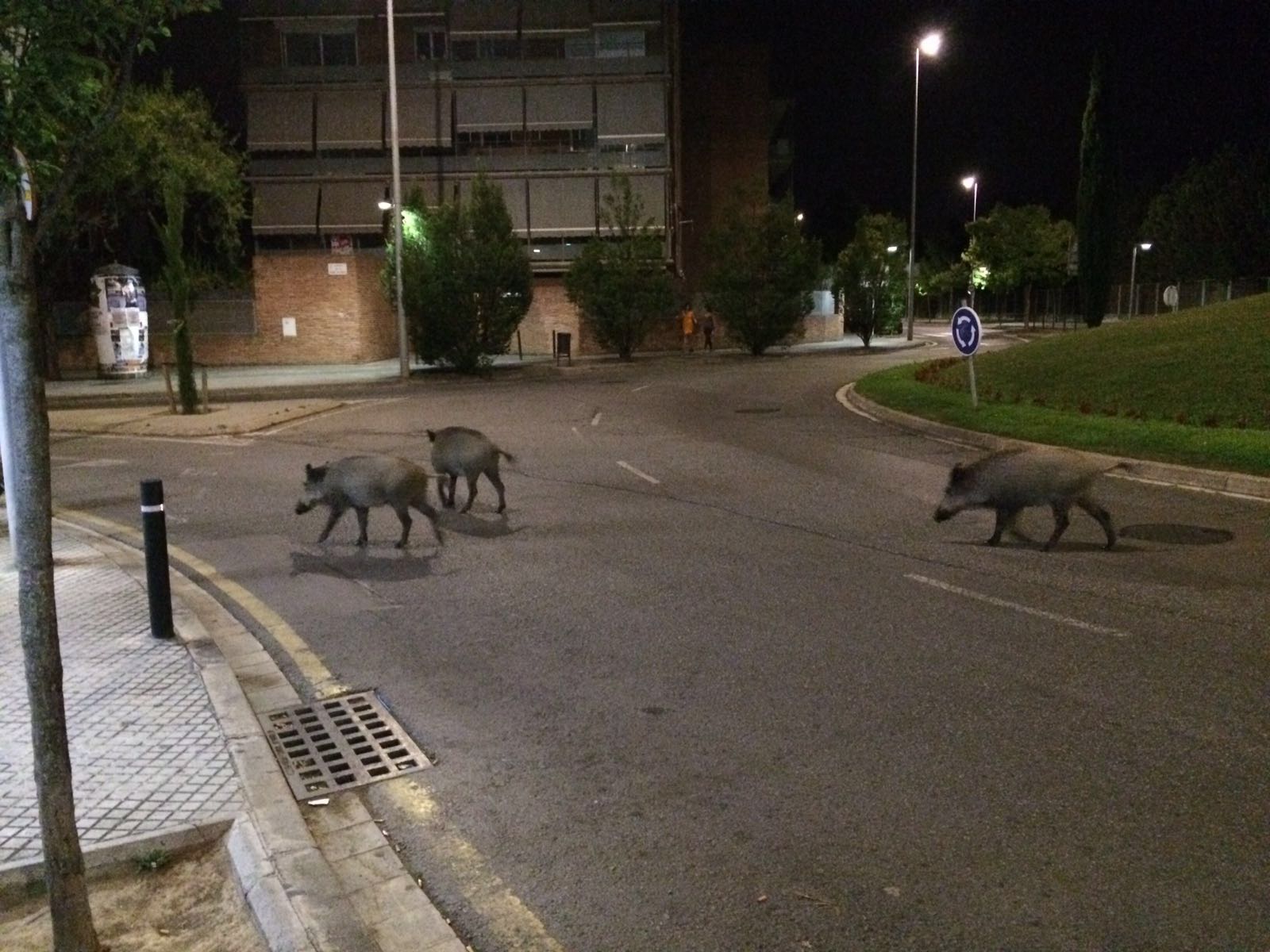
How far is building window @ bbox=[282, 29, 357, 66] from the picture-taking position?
141ft

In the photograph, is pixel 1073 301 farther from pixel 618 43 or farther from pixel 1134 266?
pixel 618 43

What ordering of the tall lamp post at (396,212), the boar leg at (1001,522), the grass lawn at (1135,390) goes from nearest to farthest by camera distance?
1. the boar leg at (1001,522)
2. the grass lawn at (1135,390)
3. the tall lamp post at (396,212)

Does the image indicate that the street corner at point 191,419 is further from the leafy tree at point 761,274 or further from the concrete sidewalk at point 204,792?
the leafy tree at point 761,274

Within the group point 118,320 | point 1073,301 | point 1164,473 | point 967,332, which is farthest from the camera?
point 1073,301

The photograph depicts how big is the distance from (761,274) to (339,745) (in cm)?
3456

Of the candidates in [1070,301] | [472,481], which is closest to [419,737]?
[472,481]

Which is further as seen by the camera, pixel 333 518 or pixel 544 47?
pixel 544 47

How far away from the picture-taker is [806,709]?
5.75 metres

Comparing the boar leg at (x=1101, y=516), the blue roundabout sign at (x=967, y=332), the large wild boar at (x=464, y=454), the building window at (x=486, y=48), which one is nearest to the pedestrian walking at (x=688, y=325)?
the building window at (x=486, y=48)

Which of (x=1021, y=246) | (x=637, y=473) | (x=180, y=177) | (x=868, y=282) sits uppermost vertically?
(x=1021, y=246)

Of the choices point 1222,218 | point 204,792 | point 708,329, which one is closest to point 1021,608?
point 204,792

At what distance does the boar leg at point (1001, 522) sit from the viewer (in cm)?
935

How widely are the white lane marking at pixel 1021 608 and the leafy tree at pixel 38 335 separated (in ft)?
19.3

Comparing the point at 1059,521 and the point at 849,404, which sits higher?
the point at 849,404
